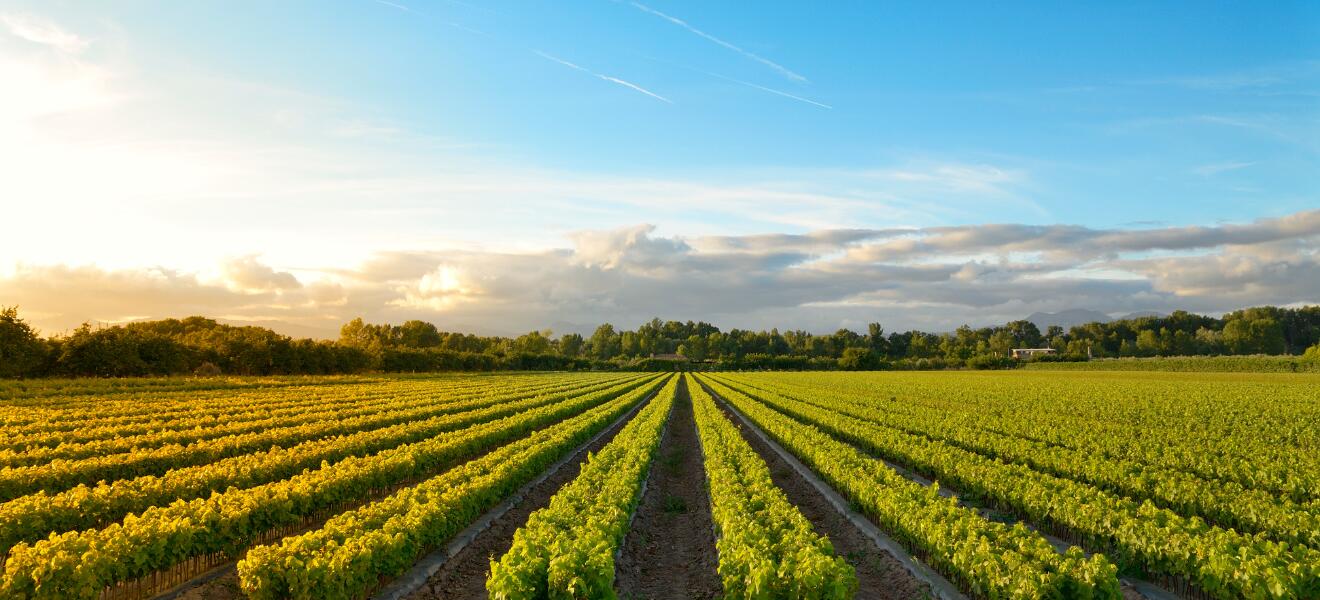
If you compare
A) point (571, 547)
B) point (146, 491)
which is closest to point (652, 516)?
point (571, 547)

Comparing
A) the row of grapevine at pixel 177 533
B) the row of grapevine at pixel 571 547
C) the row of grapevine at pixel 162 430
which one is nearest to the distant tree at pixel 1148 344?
the row of grapevine at pixel 162 430

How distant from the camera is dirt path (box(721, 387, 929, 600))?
11.9 meters

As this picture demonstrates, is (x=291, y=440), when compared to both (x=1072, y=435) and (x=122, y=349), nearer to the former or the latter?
(x=1072, y=435)

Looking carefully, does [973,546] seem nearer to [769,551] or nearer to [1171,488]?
[769,551]

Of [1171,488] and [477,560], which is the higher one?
[1171,488]

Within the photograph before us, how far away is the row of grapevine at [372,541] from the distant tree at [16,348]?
61.9 m

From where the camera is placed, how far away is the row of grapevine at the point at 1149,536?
9219 mm

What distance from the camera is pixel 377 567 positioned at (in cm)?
1054

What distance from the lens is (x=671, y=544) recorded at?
15062mm

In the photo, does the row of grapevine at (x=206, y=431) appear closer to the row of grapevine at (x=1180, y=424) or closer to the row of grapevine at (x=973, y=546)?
the row of grapevine at (x=973, y=546)

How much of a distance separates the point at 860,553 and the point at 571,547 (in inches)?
262

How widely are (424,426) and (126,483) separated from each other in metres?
13.9

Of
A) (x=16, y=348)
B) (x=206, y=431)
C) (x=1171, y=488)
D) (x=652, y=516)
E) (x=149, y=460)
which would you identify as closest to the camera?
(x=1171, y=488)

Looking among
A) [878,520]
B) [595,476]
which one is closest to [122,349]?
[595,476]
